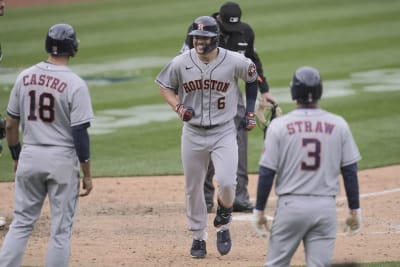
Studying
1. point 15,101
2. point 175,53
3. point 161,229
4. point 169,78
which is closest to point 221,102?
point 169,78

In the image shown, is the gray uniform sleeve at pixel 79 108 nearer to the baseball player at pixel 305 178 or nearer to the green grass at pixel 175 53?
the baseball player at pixel 305 178

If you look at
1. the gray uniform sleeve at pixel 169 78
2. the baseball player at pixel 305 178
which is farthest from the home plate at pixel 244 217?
the baseball player at pixel 305 178

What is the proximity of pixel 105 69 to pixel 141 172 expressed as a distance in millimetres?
6863

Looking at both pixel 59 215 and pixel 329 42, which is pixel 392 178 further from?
pixel 329 42

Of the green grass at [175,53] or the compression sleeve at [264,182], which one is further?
the green grass at [175,53]

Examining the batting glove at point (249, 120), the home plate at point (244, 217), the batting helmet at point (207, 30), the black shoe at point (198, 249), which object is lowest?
the home plate at point (244, 217)

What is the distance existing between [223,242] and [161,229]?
123 cm

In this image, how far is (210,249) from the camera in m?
8.55

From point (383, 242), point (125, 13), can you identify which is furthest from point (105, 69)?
point (383, 242)

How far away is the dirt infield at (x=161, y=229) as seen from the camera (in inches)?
316

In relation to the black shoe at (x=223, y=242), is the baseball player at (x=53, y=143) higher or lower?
higher

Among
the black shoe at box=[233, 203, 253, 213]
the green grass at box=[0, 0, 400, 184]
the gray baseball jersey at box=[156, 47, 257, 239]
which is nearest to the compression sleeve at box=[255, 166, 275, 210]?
the gray baseball jersey at box=[156, 47, 257, 239]

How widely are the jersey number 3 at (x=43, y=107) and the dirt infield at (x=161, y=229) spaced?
161 centimetres

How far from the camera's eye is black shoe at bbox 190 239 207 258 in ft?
26.7
